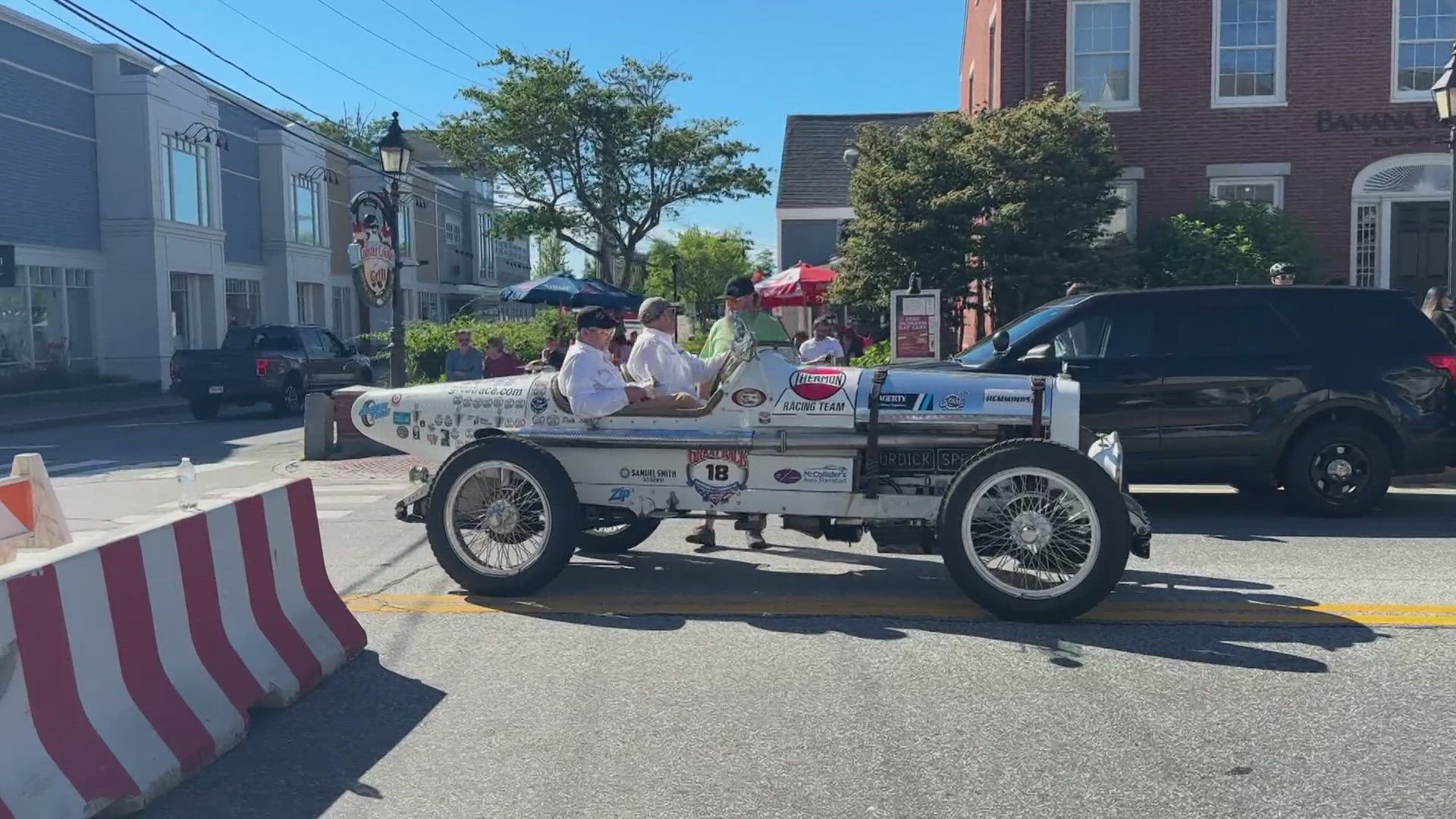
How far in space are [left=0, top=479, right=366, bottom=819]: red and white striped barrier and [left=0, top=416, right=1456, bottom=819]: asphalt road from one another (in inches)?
6.9

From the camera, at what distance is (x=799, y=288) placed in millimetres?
19891

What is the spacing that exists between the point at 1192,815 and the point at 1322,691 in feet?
4.96

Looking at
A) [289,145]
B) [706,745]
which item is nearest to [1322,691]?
[706,745]

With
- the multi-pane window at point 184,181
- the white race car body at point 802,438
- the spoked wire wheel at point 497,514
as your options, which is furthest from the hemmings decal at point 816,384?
the multi-pane window at point 184,181

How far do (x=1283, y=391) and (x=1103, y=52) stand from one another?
12.3 metres

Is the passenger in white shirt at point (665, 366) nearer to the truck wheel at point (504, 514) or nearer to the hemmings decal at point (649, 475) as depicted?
the hemmings decal at point (649, 475)

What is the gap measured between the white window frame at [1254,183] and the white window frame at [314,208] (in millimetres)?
29204

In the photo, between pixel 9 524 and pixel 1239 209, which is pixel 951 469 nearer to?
pixel 9 524

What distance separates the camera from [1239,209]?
18.9 meters

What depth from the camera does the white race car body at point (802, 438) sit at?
6438 mm

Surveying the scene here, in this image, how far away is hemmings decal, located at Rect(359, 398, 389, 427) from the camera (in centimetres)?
720

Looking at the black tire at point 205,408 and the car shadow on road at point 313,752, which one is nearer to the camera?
the car shadow on road at point 313,752

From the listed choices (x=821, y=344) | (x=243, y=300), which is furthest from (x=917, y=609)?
(x=243, y=300)

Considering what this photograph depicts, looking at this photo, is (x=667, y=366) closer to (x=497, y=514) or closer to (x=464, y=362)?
(x=497, y=514)
